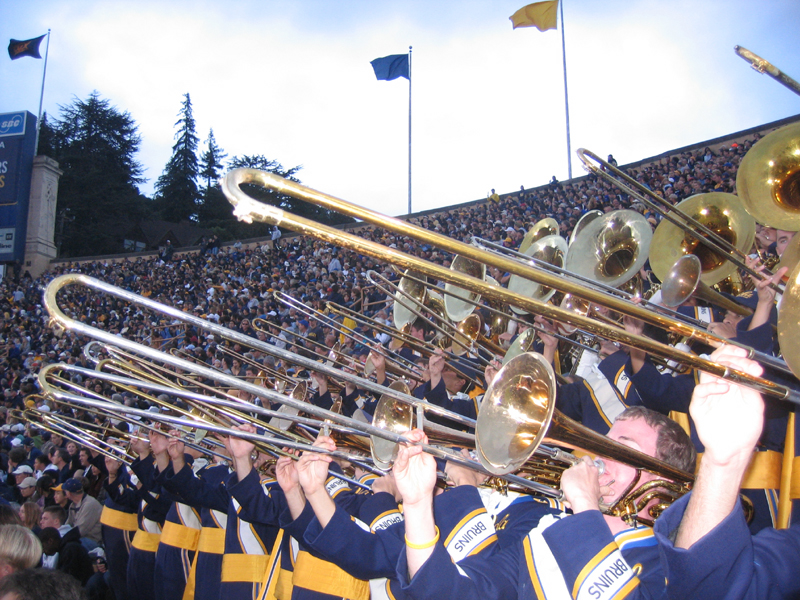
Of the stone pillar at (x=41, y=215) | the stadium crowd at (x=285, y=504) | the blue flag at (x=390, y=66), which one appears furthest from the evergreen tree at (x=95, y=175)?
the stadium crowd at (x=285, y=504)

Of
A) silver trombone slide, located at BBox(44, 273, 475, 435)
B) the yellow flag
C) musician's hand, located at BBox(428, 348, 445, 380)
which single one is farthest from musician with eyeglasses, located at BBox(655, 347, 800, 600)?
the yellow flag

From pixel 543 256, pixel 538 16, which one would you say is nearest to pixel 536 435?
pixel 543 256

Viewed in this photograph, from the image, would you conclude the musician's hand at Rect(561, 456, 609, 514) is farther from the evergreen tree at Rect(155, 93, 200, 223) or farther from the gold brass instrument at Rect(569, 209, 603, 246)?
the evergreen tree at Rect(155, 93, 200, 223)

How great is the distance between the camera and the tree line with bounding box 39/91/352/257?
40.6 m

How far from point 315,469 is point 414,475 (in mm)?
841

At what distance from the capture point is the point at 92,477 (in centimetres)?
672

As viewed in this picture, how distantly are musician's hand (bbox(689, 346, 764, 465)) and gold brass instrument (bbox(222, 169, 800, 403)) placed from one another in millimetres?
32

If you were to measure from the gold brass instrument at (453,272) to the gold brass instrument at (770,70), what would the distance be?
1.01 meters

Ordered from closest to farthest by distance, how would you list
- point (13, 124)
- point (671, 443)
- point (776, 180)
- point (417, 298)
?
point (671, 443)
point (776, 180)
point (417, 298)
point (13, 124)

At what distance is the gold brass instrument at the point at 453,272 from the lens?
138cm

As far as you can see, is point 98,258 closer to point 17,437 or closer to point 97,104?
point 17,437

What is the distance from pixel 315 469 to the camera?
2648 mm

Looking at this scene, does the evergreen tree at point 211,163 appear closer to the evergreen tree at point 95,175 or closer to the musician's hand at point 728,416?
the evergreen tree at point 95,175

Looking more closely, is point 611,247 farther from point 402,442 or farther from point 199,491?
point 199,491
